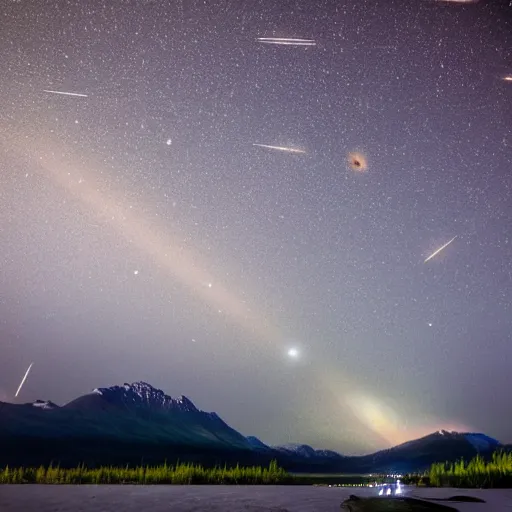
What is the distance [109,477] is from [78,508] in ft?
123

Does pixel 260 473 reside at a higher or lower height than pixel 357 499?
higher

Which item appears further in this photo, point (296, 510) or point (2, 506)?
point (2, 506)

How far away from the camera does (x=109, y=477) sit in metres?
59.8

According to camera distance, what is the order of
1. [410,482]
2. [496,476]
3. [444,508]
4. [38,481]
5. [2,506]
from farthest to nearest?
1. [38,481]
2. [410,482]
3. [496,476]
4. [2,506]
5. [444,508]

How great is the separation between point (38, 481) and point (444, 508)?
48.1 metres

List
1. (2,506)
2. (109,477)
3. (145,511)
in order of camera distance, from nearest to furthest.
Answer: (145,511), (2,506), (109,477)

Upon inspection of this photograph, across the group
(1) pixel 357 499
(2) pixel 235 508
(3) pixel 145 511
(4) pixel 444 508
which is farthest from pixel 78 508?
(4) pixel 444 508

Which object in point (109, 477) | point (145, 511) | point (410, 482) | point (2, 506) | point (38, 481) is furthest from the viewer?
point (109, 477)

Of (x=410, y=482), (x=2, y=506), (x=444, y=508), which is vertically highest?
(x=410, y=482)

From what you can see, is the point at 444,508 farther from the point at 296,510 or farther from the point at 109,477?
the point at 109,477

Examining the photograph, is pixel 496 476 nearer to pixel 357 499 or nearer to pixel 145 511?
pixel 357 499

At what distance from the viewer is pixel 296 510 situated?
23703mm

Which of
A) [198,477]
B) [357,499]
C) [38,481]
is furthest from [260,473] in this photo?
[357,499]

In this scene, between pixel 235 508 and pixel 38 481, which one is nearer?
pixel 235 508
